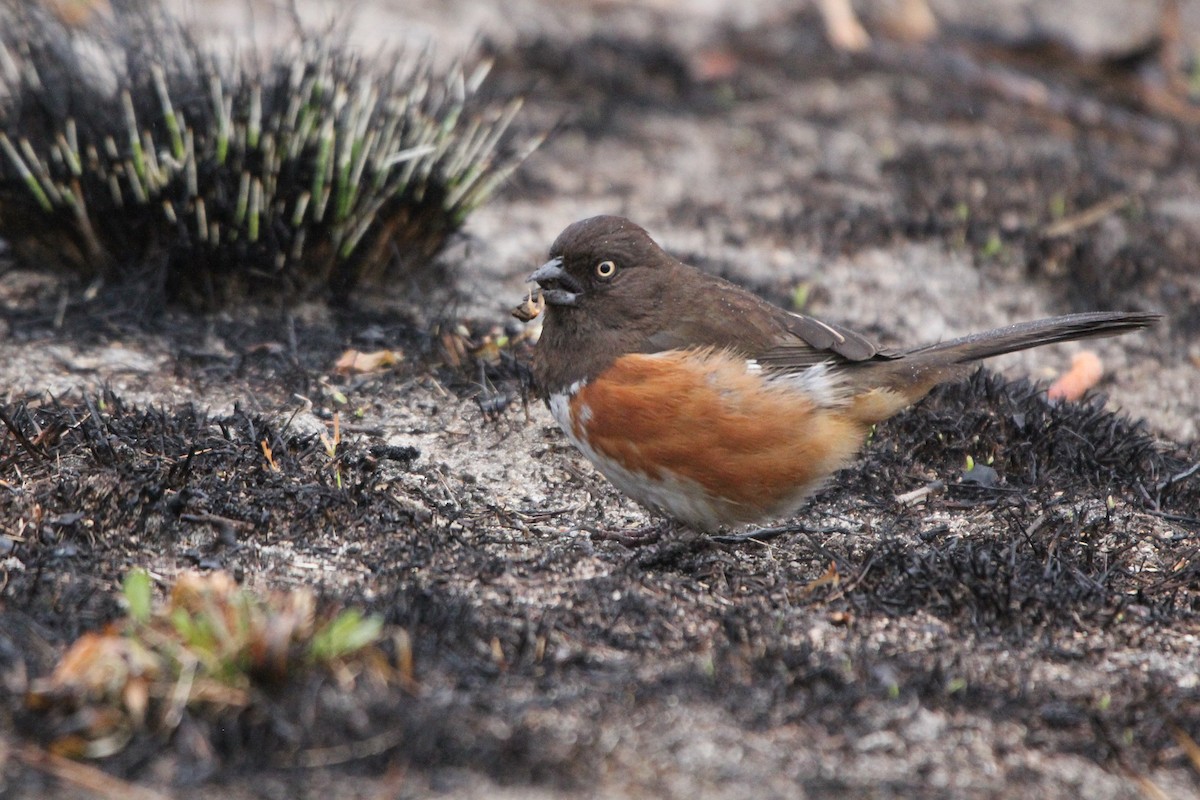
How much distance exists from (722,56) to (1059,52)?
2.24 m

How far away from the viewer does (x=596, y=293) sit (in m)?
4.25

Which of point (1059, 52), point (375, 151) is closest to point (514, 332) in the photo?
point (375, 151)

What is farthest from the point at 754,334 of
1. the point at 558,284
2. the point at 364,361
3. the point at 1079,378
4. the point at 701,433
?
the point at 1079,378

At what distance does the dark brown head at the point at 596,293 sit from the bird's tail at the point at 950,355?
712 millimetres

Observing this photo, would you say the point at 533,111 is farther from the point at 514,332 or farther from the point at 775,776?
the point at 775,776

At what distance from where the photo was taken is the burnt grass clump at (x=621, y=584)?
2.98m

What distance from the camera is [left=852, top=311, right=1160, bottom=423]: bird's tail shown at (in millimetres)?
4336

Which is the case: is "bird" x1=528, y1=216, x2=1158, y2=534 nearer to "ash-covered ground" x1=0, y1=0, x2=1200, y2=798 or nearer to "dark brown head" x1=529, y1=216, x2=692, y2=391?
"dark brown head" x1=529, y1=216, x2=692, y2=391

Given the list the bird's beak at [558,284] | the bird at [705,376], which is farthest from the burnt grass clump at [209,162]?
the bird at [705,376]

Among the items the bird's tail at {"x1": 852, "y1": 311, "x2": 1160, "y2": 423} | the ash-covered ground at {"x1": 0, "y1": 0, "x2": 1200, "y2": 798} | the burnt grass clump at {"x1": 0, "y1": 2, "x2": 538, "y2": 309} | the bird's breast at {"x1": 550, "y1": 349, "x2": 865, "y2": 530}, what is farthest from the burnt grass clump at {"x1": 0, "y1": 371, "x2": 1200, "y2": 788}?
the burnt grass clump at {"x1": 0, "y1": 2, "x2": 538, "y2": 309}

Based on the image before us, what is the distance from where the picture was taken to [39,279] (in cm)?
554

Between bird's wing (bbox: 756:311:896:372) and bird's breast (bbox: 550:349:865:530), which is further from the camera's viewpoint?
bird's wing (bbox: 756:311:896:372)

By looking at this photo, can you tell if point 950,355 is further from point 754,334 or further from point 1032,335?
point 754,334

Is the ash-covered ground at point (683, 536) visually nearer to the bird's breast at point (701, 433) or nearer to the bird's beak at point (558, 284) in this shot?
the bird's breast at point (701, 433)
